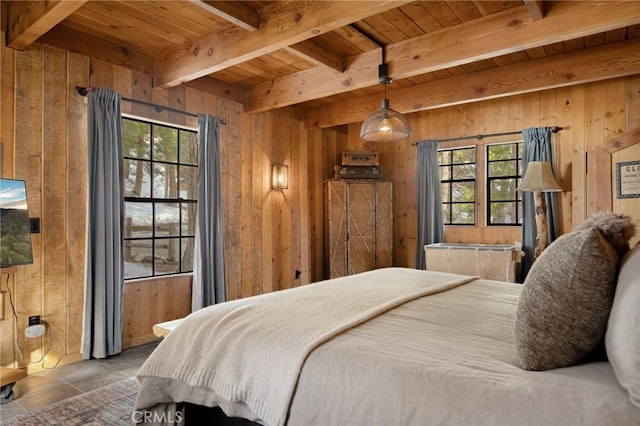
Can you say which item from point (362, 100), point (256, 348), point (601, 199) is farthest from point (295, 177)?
point (256, 348)

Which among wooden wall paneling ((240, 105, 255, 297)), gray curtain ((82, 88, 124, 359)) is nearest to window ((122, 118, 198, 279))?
gray curtain ((82, 88, 124, 359))

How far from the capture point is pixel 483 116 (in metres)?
5.00

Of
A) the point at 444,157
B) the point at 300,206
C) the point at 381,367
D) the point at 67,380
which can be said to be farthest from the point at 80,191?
the point at 444,157

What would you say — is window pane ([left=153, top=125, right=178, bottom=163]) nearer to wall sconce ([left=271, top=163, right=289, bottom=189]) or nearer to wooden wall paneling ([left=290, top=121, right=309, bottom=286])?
wall sconce ([left=271, top=163, right=289, bottom=189])

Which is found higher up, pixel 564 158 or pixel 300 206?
pixel 564 158

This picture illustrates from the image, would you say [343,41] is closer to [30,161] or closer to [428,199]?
[428,199]

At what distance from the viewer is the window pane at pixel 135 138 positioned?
3598mm

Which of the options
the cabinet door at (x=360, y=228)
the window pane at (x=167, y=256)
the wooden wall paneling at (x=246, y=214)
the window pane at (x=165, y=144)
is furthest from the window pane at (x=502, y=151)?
the window pane at (x=167, y=256)

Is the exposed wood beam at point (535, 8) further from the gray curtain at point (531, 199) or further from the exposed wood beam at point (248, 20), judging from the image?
the gray curtain at point (531, 199)

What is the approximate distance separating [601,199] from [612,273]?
3.34 m

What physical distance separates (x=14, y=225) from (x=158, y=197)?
1.30 meters

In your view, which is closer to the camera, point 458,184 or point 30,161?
point 30,161

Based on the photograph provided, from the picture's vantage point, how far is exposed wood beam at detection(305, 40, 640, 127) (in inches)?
137

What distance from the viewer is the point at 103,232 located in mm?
3221
